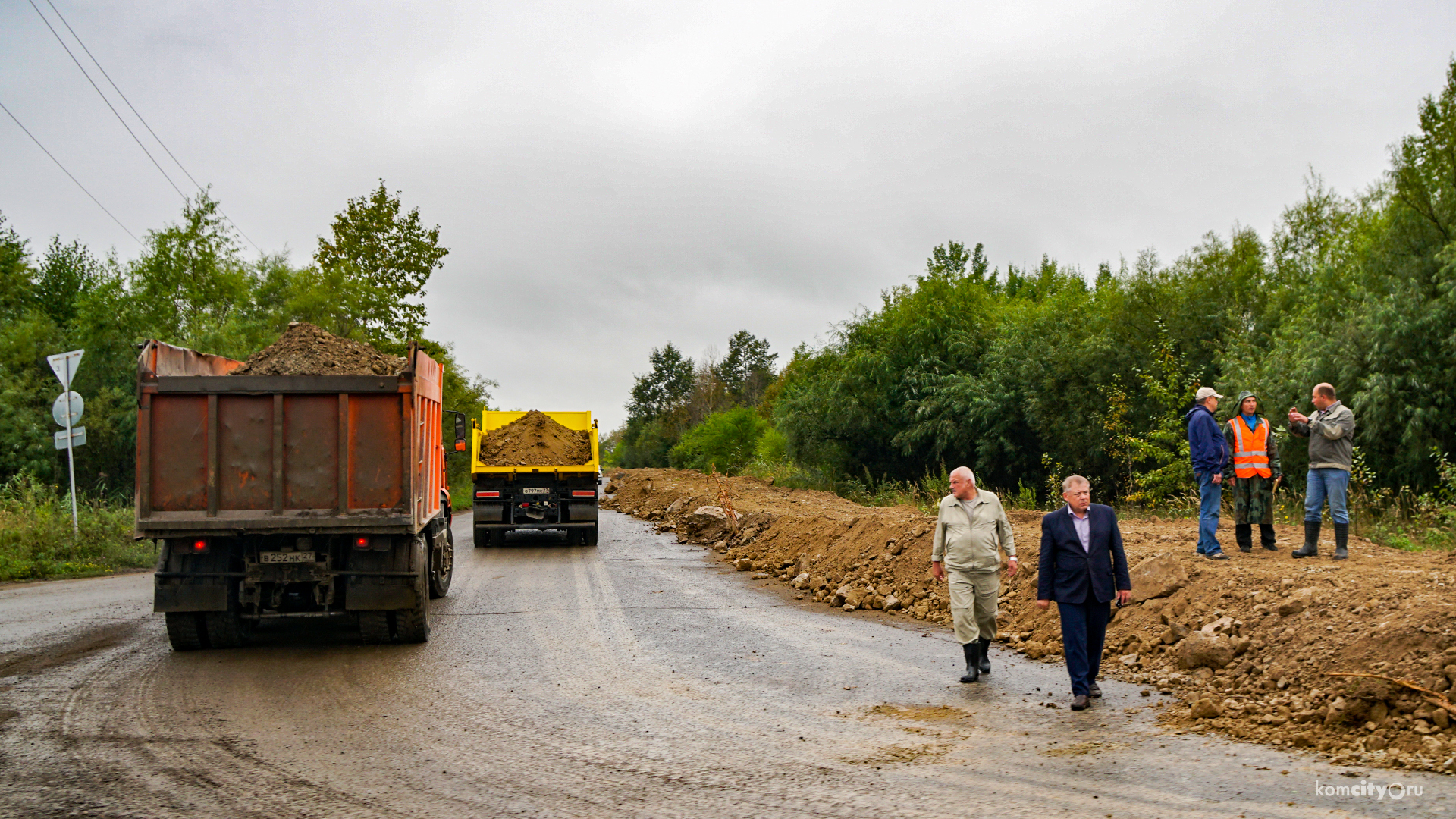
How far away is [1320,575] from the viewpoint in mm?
7977

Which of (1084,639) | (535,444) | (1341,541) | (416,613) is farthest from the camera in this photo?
(535,444)

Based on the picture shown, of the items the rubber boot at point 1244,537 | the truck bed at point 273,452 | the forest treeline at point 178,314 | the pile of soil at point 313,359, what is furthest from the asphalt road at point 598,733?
the forest treeline at point 178,314

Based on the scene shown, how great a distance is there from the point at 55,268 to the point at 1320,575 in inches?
2088

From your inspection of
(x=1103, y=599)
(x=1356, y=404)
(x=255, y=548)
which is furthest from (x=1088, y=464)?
(x=255, y=548)

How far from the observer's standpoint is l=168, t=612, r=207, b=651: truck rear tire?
853 centimetres

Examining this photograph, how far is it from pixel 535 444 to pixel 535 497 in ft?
3.92

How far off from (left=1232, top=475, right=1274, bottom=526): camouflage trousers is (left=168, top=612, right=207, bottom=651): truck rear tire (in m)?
10.4

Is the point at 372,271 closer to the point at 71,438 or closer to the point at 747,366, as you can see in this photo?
the point at 71,438

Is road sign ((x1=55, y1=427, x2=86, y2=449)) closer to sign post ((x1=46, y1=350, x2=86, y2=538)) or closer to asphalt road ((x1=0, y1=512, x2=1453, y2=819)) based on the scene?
sign post ((x1=46, y1=350, x2=86, y2=538))

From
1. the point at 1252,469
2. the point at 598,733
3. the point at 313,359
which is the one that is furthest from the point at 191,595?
the point at 1252,469

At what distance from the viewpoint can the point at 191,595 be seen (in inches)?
331

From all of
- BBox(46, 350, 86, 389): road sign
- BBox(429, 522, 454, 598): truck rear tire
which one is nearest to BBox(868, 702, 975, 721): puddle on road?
BBox(429, 522, 454, 598): truck rear tire

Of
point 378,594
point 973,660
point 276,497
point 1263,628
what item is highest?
point 276,497

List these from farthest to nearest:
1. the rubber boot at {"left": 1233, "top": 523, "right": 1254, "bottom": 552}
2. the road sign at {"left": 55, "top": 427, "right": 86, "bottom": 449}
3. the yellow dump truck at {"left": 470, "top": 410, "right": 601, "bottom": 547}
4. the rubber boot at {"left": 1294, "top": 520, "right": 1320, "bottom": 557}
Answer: the yellow dump truck at {"left": 470, "top": 410, "right": 601, "bottom": 547}, the road sign at {"left": 55, "top": 427, "right": 86, "bottom": 449}, the rubber boot at {"left": 1233, "top": 523, "right": 1254, "bottom": 552}, the rubber boot at {"left": 1294, "top": 520, "right": 1320, "bottom": 557}
